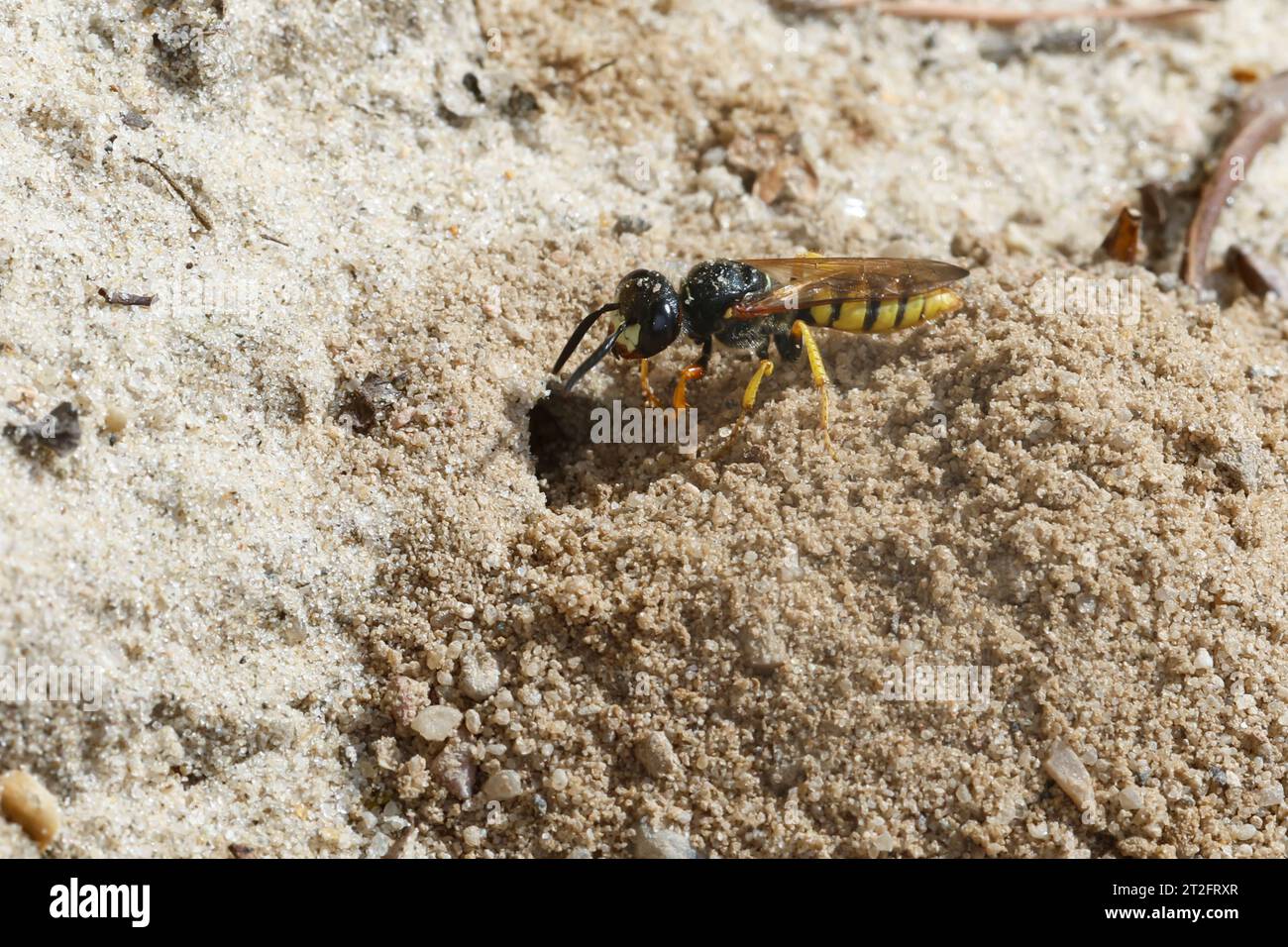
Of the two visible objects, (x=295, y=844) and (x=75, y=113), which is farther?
(x=75, y=113)

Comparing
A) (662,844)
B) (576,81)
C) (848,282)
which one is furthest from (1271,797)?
(576,81)

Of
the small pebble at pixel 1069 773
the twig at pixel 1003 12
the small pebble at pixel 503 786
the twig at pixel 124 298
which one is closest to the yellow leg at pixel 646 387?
the small pebble at pixel 503 786

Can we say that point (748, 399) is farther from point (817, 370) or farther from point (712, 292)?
point (712, 292)

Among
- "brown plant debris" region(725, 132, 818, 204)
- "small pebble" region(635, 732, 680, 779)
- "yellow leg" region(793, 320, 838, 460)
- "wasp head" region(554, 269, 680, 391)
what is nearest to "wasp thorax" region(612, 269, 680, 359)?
"wasp head" region(554, 269, 680, 391)

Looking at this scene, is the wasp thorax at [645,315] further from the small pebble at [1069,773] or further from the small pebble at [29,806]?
the small pebble at [29,806]

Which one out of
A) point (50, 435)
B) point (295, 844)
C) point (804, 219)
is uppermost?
point (804, 219)

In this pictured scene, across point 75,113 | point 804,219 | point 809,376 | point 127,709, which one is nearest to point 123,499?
point 127,709

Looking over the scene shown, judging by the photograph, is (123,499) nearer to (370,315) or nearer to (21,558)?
(21,558)
